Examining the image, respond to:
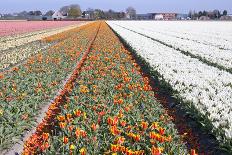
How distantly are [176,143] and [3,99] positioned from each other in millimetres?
5475

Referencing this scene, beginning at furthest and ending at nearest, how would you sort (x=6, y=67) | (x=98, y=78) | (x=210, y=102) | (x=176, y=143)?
(x=6, y=67) < (x=98, y=78) < (x=210, y=102) < (x=176, y=143)

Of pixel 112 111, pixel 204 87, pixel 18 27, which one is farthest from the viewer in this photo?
pixel 18 27

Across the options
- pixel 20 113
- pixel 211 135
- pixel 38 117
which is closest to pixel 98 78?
pixel 38 117

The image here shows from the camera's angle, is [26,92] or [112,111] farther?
[26,92]

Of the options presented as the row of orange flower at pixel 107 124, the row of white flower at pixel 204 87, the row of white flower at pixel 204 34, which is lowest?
the row of white flower at pixel 204 34

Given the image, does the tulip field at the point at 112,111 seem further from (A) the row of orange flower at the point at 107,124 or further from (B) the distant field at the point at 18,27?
(B) the distant field at the point at 18,27

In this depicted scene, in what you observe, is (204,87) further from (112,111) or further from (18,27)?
(18,27)

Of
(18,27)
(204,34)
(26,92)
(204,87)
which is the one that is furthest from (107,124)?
(18,27)

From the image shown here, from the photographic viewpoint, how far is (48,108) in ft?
38.4

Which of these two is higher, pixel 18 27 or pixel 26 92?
pixel 26 92

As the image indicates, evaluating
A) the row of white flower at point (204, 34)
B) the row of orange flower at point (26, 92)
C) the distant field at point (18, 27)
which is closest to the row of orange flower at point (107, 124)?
the row of orange flower at point (26, 92)

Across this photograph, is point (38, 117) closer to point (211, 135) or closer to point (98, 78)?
point (98, 78)

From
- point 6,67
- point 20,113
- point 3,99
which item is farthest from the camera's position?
point 6,67

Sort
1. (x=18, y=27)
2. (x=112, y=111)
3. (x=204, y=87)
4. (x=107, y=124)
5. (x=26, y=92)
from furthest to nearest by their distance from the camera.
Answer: (x=18, y=27) → (x=204, y=87) → (x=26, y=92) → (x=112, y=111) → (x=107, y=124)
